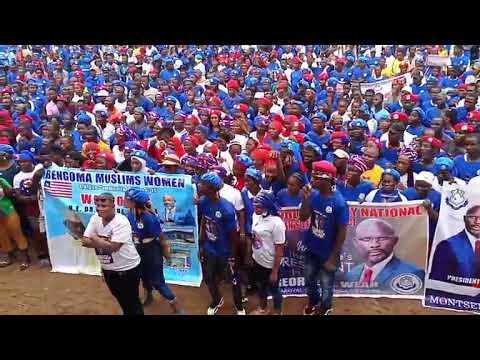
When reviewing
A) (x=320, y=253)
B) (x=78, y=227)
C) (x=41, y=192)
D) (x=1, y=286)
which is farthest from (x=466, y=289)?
→ (x=1, y=286)

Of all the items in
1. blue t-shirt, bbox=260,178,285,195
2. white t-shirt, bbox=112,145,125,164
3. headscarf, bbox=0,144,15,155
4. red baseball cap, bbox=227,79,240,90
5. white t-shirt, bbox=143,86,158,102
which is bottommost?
blue t-shirt, bbox=260,178,285,195

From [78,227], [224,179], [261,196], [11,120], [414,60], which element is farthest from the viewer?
[414,60]

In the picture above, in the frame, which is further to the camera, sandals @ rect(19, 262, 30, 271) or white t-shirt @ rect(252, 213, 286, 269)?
sandals @ rect(19, 262, 30, 271)

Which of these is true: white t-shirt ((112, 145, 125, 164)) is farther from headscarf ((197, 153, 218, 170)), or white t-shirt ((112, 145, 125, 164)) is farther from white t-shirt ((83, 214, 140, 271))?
white t-shirt ((83, 214, 140, 271))

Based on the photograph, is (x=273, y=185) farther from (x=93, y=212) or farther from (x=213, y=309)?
(x=93, y=212)

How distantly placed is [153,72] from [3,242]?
176 inches

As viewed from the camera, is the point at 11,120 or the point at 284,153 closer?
the point at 284,153

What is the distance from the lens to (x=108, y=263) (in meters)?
5.12

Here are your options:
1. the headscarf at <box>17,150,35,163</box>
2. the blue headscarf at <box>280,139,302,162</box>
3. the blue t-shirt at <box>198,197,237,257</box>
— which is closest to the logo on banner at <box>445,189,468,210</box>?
the blue headscarf at <box>280,139,302,162</box>

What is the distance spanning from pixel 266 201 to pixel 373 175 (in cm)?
132

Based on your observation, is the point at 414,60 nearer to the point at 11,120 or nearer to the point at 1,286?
the point at 11,120

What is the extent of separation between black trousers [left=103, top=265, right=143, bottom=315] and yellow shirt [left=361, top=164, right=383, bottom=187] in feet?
8.31

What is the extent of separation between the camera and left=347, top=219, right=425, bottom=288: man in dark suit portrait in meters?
5.47

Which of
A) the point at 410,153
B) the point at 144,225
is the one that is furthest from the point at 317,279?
the point at 144,225
